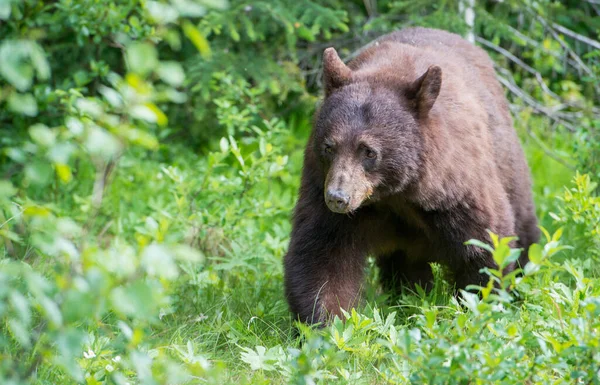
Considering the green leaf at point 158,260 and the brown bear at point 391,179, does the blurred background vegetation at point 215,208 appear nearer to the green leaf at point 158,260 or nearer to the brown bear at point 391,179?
the green leaf at point 158,260

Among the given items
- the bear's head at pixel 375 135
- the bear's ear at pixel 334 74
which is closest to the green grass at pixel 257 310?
the bear's head at pixel 375 135

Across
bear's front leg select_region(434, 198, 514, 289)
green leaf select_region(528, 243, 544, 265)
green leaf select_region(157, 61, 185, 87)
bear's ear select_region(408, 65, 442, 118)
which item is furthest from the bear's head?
green leaf select_region(157, 61, 185, 87)

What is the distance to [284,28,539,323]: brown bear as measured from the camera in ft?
14.6

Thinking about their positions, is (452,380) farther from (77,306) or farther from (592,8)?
(592,8)

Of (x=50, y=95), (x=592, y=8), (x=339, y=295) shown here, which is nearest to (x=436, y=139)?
(x=339, y=295)

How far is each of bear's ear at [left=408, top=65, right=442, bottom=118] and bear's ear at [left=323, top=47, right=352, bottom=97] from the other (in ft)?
1.32

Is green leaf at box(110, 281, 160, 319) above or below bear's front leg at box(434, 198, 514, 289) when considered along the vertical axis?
above

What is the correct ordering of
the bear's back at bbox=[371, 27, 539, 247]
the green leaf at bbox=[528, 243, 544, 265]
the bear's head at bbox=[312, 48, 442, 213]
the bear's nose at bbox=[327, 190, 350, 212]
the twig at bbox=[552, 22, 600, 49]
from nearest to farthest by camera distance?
the green leaf at bbox=[528, 243, 544, 265] < the bear's nose at bbox=[327, 190, 350, 212] < the bear's head at bbox=[312, 48, 442, 213] < the bear's back at bbox=[371, 27, 539, 247] < the twig at bbox=[552, 22, 600, 49]

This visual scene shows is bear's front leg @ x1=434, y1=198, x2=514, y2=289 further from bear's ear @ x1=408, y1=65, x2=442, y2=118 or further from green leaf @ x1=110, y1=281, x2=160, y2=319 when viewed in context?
green leaf @ x1=110, y1=281, x2=160, y2=319

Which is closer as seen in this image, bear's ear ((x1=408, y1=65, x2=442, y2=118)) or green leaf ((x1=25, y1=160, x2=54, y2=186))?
green leaf ((x1=25, y1=160, x2=54, y2=186))

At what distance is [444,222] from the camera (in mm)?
4727

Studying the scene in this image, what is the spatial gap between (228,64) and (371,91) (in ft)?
10.6

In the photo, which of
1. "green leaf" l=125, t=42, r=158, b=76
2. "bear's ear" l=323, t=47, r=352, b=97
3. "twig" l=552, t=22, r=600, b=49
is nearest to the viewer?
"green leaf" l=125, t=42, r=158, b=76

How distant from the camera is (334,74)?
15.4ft
